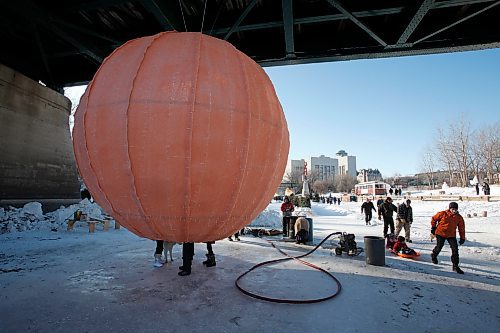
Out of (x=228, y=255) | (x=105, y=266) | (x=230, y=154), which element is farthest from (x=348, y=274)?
(x=105, y=266)

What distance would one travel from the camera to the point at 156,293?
15.4 ft

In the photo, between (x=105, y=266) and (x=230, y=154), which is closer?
(x=230, y=154)

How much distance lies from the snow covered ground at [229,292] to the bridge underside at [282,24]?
5.62 m

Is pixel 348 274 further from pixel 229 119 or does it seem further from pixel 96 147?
pixel 96 147

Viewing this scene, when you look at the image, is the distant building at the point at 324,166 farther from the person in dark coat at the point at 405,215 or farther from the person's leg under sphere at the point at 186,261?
the person's leg under sphere at the point at 186,261

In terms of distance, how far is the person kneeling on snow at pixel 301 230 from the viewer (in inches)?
383

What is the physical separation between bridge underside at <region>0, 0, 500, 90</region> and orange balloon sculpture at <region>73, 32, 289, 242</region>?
4294 millimetres

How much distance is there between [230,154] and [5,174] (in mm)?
10954

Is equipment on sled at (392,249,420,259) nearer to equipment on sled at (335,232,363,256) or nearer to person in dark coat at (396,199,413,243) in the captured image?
equipment on sled at (335,232,363,256)

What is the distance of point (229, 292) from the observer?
4816 millimetres

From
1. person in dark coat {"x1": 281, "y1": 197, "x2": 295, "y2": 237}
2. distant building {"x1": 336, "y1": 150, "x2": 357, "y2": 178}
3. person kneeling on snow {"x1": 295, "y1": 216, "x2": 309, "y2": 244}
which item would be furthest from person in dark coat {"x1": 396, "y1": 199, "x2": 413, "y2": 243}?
distant building {"x1": 336, "y1": 150, "x2": 357, "y2": 178}

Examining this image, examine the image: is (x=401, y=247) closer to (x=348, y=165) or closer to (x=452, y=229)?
(x=452, y=229)

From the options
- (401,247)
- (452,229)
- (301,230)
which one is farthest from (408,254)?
(301,230)

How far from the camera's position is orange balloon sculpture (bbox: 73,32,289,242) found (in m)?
2.19
